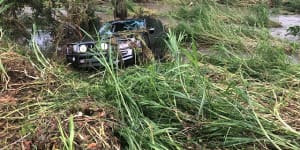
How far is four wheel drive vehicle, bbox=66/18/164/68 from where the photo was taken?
19.4 ft

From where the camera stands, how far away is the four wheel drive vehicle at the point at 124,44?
19.4ft

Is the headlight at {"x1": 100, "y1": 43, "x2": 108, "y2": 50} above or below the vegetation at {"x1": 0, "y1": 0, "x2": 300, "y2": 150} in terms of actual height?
above


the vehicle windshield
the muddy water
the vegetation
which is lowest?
the muddy water

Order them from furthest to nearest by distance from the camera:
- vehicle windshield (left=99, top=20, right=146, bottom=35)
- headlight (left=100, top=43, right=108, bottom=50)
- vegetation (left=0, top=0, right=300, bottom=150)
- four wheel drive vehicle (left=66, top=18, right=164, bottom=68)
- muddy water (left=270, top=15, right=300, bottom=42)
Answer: muddy water (left=270, top=15, right=300, bottom=42), vehicle windshield (left=99, top=20, right=146, bottom=35), four wheel drive vehicle (left=66, top=18, right=164, bottom=68), headlight (left=100, top=43, right=108, bottom=50), vegetation (left=0, top=0, right=300, bottom=150)

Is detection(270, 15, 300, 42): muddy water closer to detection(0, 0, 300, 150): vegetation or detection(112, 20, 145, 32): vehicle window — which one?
detection(112, 20, 145, 32): vehicle window

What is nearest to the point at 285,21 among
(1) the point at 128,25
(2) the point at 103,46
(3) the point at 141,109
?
(1) the point at 128,25

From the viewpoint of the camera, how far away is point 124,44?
7.90m

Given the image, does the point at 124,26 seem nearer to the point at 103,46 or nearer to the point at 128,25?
the point at 128,25

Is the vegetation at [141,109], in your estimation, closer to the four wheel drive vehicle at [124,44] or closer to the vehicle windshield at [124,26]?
the four wheel drive vehicle at [124,44]

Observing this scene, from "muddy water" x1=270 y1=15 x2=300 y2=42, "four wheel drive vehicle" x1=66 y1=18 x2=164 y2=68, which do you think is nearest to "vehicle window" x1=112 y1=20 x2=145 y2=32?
"four wheel drive vehicle" x1=66 y1=18 x2=164 y2=68

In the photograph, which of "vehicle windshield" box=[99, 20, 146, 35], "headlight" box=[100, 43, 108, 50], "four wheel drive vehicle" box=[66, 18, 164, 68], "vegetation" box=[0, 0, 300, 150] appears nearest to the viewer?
"vegetation" box=[0, 0, 300, 150]

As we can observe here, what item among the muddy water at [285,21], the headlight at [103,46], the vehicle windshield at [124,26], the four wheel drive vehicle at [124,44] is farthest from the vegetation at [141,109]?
the muddy water at [285,21]

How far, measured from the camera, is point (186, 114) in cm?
406

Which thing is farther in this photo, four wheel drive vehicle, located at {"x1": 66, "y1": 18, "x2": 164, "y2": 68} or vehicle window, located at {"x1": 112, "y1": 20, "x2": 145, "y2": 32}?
vehicle window, located at {"x1": 112, "y1": 20, "x2": 145, "y2": 32}
